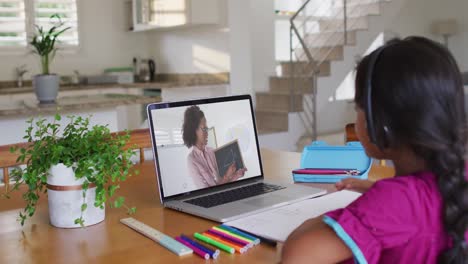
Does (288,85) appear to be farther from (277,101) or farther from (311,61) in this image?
(311,61)

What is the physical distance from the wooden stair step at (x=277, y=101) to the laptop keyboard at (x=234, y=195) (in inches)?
169

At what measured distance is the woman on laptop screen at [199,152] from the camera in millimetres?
1325

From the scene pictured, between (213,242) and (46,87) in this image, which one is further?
(46,87)

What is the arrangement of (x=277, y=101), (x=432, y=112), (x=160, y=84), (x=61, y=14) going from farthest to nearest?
(x=277, y=101), (x=61, y=14), (x=160, y=84), (x=432, y=112)

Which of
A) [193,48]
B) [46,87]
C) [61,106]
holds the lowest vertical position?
[61,106]

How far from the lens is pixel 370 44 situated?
248 inches

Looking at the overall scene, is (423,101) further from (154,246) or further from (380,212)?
(154,246)

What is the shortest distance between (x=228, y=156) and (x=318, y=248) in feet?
2.11

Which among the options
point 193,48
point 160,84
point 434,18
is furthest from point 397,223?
point 434,18

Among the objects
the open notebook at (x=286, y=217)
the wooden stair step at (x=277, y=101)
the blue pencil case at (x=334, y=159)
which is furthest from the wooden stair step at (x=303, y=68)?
the open notebook at (x=286, y=217)

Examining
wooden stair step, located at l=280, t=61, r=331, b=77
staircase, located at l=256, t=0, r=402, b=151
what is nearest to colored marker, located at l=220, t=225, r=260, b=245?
staircase, located at l=256, t=0, r=402, b=151

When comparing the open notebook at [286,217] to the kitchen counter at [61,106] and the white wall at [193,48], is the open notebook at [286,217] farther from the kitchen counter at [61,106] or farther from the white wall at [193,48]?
the white wall at [193,48]

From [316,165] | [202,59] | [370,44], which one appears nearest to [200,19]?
[202,59]

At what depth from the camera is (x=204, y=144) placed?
1354 millimetres
